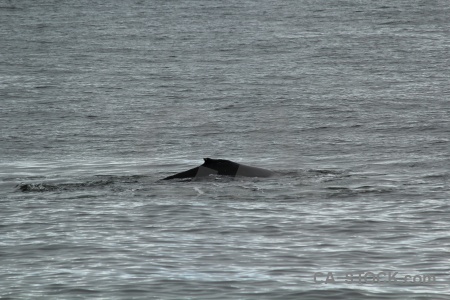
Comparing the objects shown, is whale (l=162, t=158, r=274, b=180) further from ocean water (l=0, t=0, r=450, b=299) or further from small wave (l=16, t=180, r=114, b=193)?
small wave (l=16, t=180, r=114, b=193)

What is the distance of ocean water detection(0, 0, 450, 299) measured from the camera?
15.8 metres

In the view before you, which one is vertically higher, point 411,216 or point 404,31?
point 404,31

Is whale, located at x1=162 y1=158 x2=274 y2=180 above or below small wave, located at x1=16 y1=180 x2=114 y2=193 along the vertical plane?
above

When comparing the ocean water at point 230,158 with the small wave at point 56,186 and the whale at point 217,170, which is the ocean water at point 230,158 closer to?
the small wave at point 56,186

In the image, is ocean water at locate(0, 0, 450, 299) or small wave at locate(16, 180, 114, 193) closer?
ocean water at locate(0, 0, 450, 299)

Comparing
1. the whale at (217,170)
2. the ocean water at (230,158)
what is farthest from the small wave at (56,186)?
the whale at (217,170)

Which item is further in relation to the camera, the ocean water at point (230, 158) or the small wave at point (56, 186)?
the small wave at point (56, 186)

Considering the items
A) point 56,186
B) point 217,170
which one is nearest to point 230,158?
point 217,170

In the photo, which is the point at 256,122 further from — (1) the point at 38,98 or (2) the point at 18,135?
(1) the point at 38,98

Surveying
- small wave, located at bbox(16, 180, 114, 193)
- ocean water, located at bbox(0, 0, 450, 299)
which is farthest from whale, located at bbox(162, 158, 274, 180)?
small wave, located at bbox(16, 180, 114, 193)

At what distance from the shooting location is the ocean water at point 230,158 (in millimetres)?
15789

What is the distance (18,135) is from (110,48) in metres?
32.7

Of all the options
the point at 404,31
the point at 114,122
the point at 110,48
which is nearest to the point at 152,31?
the point at 110,48

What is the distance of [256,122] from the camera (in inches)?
1561
